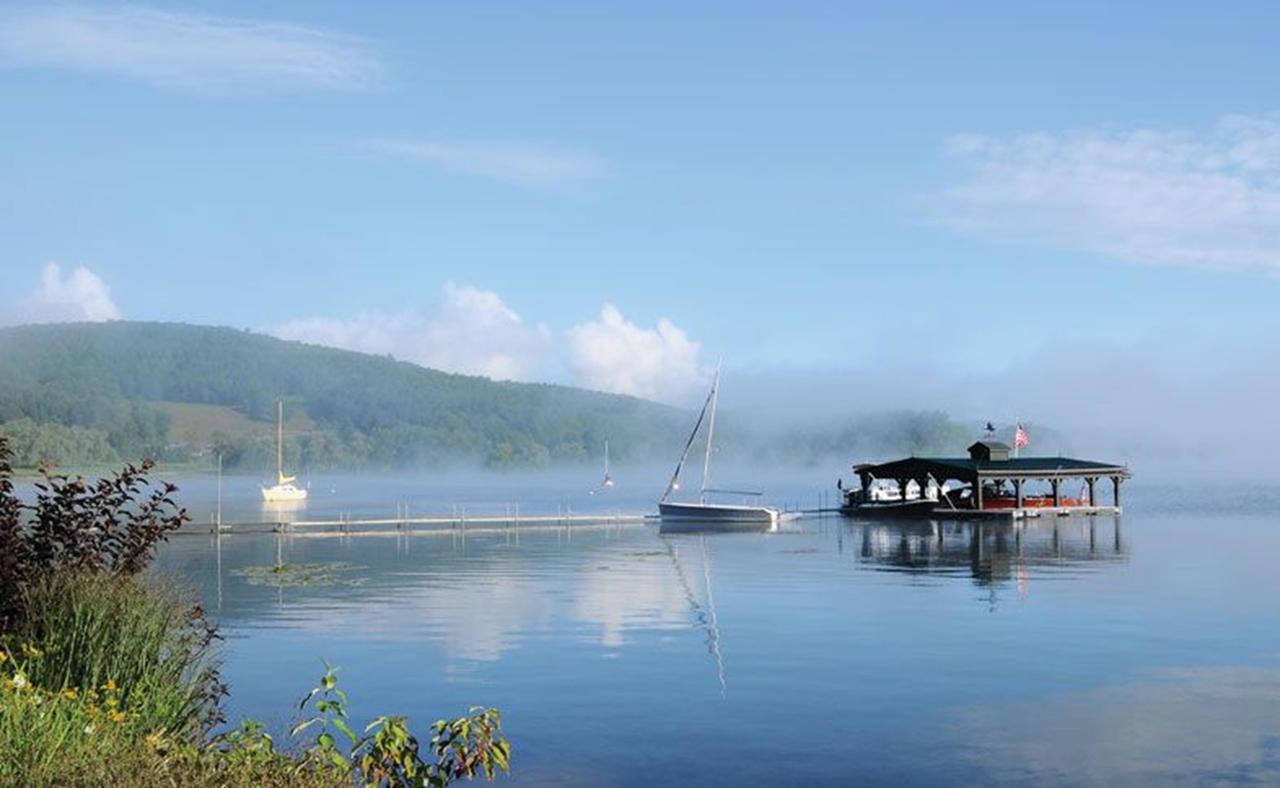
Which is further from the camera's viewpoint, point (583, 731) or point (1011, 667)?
point (1011, 667)

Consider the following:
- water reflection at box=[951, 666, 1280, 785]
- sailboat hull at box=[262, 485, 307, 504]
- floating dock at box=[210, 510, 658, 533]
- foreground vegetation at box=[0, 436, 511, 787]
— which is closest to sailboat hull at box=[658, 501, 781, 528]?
floating dock at box=[210, 510, 658, 533]

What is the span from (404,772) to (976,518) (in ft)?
296

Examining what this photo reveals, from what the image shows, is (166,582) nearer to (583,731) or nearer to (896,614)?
(583,731)

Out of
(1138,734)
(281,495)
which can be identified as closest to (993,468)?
(1138,734)

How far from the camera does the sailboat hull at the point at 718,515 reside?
10062 centimetres

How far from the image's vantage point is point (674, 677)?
1217 inches

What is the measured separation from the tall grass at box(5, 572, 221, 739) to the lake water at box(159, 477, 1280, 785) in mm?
5805

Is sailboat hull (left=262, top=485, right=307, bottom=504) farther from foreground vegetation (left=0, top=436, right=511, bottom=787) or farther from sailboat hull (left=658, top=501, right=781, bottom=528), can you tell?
foreground vegetation (left=0, top=436, right=511, bottom=787)

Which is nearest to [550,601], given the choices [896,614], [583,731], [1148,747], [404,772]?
[896,614]

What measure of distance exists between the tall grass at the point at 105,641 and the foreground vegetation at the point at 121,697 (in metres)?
0.02

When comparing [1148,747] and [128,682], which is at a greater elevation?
[128,682]

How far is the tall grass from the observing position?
694 inches

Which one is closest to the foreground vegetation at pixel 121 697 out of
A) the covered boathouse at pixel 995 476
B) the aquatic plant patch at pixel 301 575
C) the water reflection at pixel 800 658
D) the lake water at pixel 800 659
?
the lake water at pixel 800 659

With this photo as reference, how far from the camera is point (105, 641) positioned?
59.5ft
